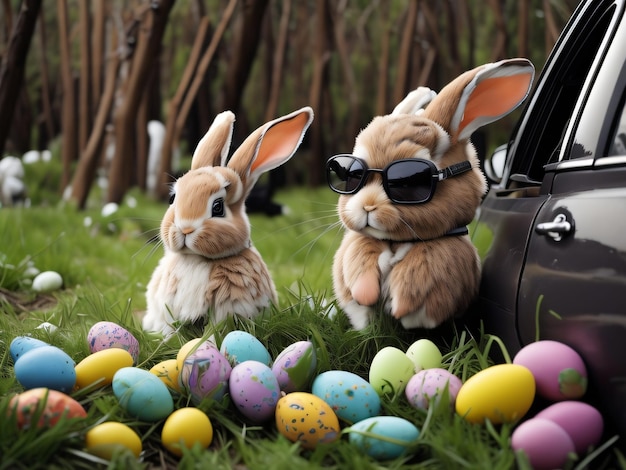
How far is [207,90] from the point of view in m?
8.45

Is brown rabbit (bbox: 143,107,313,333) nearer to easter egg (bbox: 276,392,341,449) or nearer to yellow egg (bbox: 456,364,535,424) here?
easter egg (bbox: 276,392,341,449)

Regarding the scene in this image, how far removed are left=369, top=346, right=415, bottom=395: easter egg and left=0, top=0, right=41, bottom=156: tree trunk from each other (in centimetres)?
335

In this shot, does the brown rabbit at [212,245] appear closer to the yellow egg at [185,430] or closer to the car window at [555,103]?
the yellow egg at [185,430]

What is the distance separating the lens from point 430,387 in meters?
1.98

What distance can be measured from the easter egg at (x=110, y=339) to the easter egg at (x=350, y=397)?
26.4 inches

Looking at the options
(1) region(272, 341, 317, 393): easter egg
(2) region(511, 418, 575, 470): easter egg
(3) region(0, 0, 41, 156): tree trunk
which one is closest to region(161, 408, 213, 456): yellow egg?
(1) region(272, 341, 317, 393): easter egg

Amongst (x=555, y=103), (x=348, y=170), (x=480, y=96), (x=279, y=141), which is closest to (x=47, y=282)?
(x=279, y=141)

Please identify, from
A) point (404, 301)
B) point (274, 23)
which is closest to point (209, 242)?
point (404, 301)

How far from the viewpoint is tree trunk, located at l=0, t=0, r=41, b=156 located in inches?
173

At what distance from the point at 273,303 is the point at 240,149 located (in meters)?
0.58

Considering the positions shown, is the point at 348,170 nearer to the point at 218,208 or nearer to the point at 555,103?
the point at 218,208

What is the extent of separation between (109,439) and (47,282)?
7.25 ft

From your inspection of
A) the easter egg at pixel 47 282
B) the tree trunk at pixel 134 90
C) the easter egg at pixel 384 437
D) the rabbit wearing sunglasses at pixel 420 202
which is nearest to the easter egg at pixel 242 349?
the rabbit wearing sunglasses at pixel 420 202

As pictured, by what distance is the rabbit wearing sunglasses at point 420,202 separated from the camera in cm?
229
